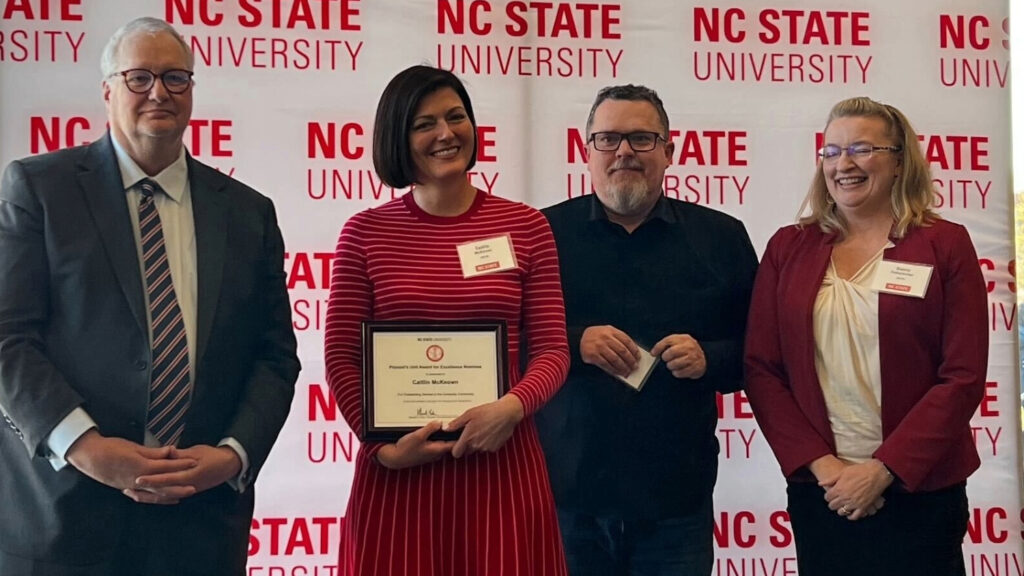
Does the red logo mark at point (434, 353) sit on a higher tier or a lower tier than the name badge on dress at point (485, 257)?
lower

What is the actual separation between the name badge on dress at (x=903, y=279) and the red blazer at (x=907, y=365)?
2cm

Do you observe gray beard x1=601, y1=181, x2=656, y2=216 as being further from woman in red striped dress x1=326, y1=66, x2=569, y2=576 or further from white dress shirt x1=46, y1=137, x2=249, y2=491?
white dress shirt x1=46, y1=137, x2=249, y2=491

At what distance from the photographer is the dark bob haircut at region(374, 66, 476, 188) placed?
1.94 metres

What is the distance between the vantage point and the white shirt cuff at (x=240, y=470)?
6.19 feet

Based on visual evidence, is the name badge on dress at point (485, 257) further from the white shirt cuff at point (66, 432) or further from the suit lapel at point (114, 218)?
the white shirt cuff at point (66, 432)

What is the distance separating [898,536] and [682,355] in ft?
2.09

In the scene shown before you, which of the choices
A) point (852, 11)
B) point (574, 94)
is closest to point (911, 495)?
Answer: point (574, 94)

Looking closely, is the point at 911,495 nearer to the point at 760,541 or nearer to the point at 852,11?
the point at 760,541

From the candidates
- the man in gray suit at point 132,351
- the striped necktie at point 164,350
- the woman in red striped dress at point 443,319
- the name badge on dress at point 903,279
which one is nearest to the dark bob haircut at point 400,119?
the woman in red striped dress at point 443,319

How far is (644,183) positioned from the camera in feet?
7.54

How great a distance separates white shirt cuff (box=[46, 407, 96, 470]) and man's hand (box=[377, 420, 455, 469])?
22.6 inches

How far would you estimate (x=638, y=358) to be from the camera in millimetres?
2213

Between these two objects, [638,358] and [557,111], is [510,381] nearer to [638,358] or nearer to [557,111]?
[638,358]

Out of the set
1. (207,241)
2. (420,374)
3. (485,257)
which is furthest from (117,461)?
(485,257)
